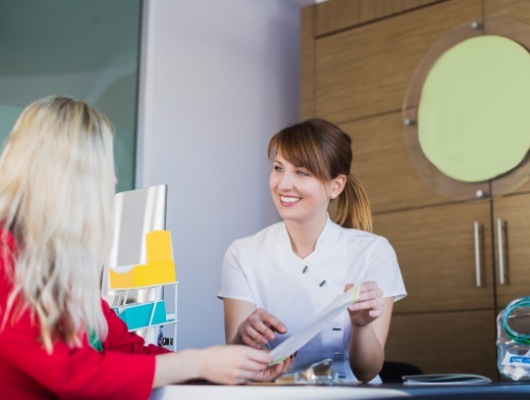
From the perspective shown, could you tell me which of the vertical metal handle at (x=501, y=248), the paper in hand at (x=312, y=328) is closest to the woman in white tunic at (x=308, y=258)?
the paper in hand at (x=312, y=328)

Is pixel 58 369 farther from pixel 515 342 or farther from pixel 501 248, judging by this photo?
pixel 501 248

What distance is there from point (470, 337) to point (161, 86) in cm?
171

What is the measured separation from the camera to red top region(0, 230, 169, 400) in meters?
1.27

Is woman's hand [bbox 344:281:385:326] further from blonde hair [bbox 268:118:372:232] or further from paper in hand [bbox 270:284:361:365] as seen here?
blonde hair [bbox 268:118:372:232]

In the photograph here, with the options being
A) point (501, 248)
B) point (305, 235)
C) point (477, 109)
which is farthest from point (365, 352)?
point (477, 109)

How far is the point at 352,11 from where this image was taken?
3949mm

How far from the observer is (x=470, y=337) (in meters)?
3.43

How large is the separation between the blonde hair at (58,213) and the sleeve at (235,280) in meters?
0.93

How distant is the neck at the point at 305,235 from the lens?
237cm

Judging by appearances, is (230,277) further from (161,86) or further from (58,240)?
(161,86)

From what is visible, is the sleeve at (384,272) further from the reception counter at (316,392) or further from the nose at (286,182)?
the reception counter at (316,392)

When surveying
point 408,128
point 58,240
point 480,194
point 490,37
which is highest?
point 490,37

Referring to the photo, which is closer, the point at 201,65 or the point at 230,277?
the point at 230,277

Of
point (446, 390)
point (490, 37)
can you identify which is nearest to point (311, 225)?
point (446, 390)
